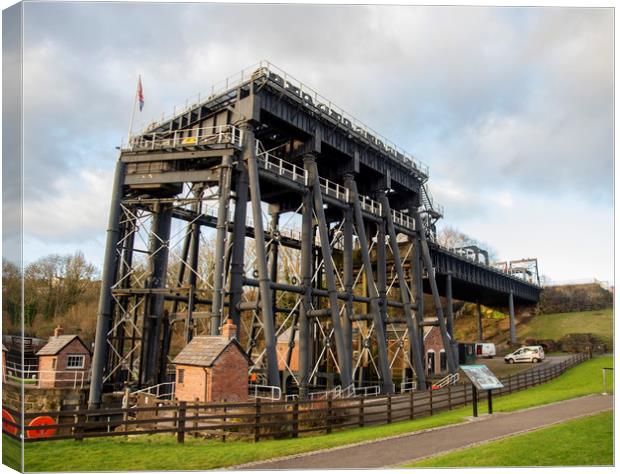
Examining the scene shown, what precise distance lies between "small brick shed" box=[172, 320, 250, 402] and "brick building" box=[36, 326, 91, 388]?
1329cm

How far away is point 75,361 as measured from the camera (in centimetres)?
2938

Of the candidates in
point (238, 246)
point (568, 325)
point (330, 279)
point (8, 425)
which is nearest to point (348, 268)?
point (330, 279)

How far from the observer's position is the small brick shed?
55.7ft

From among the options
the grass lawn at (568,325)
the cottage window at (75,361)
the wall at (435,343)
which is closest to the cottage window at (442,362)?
the wall at (435,343)

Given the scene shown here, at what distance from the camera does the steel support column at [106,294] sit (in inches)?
880

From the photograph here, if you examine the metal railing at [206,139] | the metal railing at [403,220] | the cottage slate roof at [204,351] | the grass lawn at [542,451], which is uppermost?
the metal railing at [206,139]

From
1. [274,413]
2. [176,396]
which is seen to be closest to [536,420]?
[274,413]

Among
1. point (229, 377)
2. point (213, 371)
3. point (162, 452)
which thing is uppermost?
point (213, 371)

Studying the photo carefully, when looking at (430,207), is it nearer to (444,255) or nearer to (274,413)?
(444,255)

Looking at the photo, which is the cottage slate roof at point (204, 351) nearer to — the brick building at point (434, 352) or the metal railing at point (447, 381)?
the metal railing at point (447, 381)

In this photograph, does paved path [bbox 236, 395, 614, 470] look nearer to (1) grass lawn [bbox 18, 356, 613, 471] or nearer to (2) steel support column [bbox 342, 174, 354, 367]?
(1) grass lawn [bbox 18, 356, 613, 471]

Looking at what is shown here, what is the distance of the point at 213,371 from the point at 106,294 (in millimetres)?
9276

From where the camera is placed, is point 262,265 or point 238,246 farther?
point 238,246

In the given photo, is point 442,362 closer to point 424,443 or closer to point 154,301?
point 154,301
